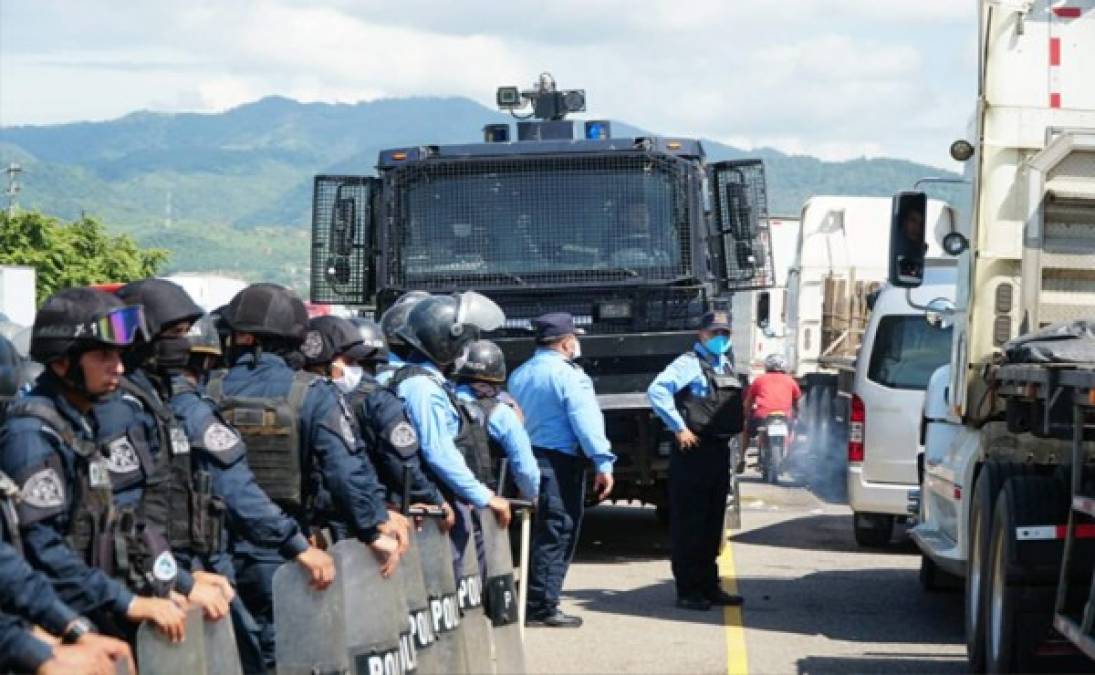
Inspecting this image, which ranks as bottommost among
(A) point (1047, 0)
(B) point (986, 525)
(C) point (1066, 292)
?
(B) point (986, 525)

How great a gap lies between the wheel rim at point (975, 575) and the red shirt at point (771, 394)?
1546 cm

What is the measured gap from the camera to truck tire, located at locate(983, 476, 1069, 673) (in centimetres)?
991

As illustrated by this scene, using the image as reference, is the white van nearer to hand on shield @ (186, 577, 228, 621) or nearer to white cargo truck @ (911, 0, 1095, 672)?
white cargo truck @ (911, 0, 1095, 672)

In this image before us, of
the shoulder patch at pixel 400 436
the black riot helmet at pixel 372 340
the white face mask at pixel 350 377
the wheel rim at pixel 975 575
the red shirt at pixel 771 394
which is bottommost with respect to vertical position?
the red shirt at pixel 771 394

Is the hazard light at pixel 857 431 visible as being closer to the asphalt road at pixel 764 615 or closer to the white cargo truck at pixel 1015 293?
the asphalt road at pixel 764 615

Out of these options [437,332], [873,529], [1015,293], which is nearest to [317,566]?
[437,332]

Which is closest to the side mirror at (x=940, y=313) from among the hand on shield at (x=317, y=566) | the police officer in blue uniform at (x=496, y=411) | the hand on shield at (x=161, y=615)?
the police officer in blue uniform at (x=496, y=411)

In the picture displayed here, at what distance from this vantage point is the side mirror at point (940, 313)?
15.8 m

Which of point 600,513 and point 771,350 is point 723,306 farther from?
point 771,350

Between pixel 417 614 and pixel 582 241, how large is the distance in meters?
8.34

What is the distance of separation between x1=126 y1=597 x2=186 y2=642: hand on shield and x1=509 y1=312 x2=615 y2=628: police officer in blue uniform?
674 centimetres

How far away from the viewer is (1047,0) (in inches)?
458

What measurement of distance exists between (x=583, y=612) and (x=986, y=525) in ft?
11.9

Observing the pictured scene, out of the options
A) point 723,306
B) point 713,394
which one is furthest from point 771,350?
point 713,394
